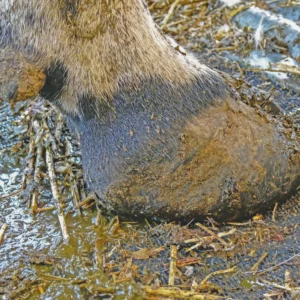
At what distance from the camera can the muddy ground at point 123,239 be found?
6.94 feet

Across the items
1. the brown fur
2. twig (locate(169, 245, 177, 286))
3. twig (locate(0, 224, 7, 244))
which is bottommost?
twig (locate(169, 245, 177, 286))

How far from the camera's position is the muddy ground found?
2.12 metres

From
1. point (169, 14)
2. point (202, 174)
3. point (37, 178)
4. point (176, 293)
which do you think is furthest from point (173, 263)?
point (169, 14)

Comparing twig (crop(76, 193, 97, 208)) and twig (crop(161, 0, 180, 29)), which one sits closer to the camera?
twig (crop(76, 193, 97, 208))

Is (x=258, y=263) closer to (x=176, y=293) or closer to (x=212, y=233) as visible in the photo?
(x=212, y=233)

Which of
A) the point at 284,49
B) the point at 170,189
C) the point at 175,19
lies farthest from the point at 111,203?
the point at 175,19

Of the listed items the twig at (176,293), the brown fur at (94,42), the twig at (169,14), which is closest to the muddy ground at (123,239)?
the twig at (176,293)

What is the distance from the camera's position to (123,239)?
2314mm

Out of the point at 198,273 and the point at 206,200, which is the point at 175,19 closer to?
the point at 206,200

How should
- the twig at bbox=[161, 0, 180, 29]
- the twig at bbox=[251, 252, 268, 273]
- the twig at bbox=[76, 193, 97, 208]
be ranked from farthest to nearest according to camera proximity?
the twig at bbox=[161, 0, 180, 29] < the twig at bbox=[76, 193, 97, 208] < the twig at bbox=[251, 252, 268, 273]

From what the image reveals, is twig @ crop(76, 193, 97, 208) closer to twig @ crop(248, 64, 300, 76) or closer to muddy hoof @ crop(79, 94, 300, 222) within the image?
muddy hoof @ crop(79, 94, 300, 222)

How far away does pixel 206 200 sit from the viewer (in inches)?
91.7

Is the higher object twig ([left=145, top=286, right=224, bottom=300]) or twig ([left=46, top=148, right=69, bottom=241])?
twig ([left=46, top=148, right=69, bottom=241])

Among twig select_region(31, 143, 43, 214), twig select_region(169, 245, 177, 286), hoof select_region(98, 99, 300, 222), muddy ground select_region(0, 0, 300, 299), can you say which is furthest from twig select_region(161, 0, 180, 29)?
twig select_region(169, 245, 177, 286)
